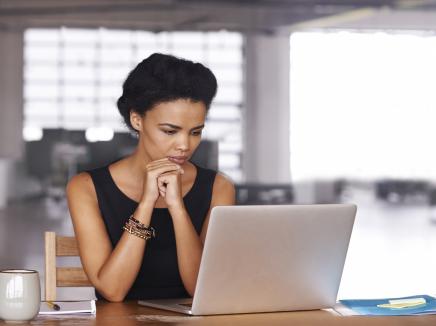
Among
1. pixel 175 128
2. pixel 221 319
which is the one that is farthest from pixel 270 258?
pixel 175 128

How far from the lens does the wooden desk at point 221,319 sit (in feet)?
6.68

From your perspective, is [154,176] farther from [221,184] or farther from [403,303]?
[403,303]

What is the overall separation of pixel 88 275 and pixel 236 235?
628mm

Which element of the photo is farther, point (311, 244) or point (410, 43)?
point (410, 43)

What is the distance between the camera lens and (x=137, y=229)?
246 centimetres

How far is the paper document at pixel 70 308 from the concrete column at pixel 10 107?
4233mm

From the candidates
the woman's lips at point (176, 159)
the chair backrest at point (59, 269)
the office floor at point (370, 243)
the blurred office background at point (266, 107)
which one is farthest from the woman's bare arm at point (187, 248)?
the blurred office background at point (266, 107)

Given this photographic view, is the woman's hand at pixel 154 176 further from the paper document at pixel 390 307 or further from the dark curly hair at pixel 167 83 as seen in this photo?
the paper document at pixel 390 307

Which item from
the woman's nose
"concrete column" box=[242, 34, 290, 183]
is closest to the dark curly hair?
the woman's nose

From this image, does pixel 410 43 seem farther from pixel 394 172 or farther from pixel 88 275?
pixel 88 275

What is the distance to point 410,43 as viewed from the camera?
22.1 ft

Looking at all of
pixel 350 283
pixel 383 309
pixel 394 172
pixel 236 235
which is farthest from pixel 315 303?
pixel 394 172

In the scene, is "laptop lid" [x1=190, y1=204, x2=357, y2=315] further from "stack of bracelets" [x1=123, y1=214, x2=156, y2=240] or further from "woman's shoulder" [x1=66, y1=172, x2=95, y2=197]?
"woman's shoulder" [x1=66, y1=172, x2=95, y2=197]

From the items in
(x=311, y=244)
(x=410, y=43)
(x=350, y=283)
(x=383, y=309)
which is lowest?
(x=350, y=283)
